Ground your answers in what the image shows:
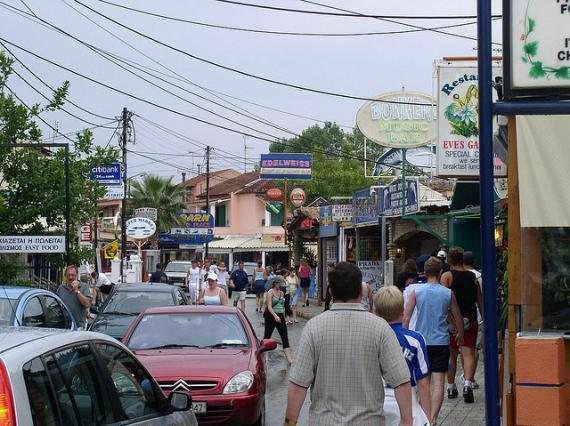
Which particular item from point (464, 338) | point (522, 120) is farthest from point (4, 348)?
point (464, 338)

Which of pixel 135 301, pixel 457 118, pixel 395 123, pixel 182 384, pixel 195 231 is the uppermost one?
pixel 395 123

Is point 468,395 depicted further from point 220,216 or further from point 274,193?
point 220,216

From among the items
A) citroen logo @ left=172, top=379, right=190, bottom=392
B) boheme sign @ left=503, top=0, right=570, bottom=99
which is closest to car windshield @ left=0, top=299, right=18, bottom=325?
citroen logo @ left=172, top=379, right=190, bottom=392

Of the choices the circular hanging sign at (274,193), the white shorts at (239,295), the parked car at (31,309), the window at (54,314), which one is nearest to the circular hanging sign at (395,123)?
the white shorts at (239,295)

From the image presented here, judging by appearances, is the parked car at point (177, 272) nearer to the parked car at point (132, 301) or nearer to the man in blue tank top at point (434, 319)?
the parked car at point (132, 301)

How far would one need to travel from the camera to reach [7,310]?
10.9 m

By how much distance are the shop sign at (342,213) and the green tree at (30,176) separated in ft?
47.8

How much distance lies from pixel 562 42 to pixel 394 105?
1856cm

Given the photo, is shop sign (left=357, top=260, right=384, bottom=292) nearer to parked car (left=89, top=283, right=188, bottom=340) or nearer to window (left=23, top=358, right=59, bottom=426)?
parked car (left=89, top=283, right=188, bottom=340)

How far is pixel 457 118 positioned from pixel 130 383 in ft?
39.2

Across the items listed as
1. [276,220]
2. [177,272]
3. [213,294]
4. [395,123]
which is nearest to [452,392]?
[213,294]

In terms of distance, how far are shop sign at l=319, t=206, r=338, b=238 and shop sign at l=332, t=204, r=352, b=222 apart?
110 inches

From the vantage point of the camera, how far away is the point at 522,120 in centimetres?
682

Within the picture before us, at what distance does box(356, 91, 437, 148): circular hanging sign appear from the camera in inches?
989
